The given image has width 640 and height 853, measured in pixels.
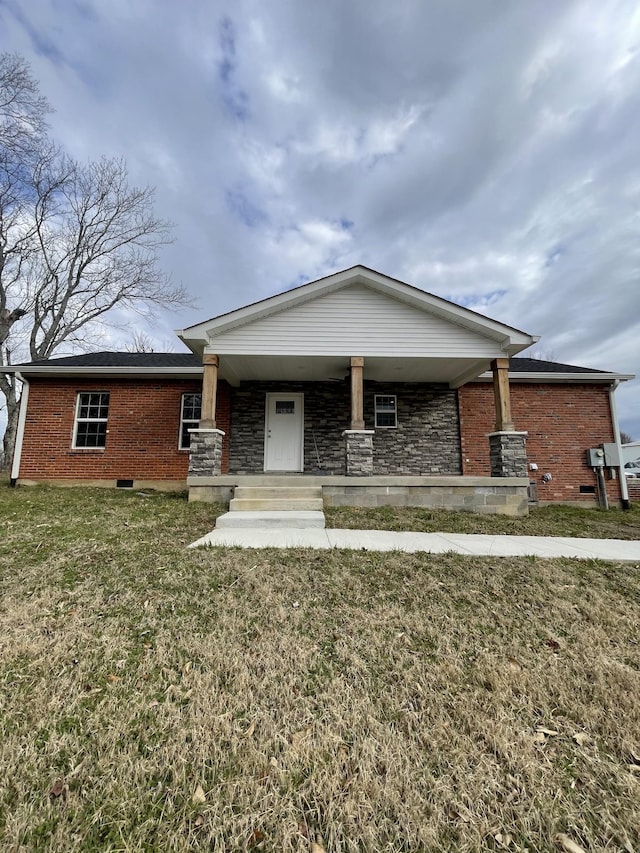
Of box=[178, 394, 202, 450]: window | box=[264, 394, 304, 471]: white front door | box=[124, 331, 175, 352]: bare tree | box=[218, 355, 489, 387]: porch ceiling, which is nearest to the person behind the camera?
box=[218, 355, 489, 387]: porch ceiling

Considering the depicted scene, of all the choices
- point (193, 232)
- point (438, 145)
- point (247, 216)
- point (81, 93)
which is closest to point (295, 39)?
point (438, 145)

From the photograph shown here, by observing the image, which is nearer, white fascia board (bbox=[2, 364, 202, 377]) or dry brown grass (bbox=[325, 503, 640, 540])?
dry brown grass (bbox=[325, 503, 640, 540])

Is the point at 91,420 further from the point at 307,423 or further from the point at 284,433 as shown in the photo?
the point at 307,423

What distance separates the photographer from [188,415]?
10.1 metres

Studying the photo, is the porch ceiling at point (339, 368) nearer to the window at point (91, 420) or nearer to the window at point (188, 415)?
the window at point (188, 415)

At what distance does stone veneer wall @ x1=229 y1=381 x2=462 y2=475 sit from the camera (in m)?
10.1

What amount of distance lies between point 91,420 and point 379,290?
8.07m

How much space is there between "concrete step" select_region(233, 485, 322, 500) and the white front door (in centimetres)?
314

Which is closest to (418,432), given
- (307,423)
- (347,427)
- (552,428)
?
(347,427)

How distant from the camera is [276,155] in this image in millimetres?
13000

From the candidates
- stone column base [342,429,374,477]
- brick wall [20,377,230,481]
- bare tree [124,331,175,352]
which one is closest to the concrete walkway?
stone column base [342,429,374,477]

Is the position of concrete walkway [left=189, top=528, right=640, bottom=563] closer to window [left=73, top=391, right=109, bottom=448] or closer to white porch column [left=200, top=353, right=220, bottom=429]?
white porch column [left=200, top=353, right=220, bottom=429]

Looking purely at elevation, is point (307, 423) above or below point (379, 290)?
below

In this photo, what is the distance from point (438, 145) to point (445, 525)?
11258 millimetres
